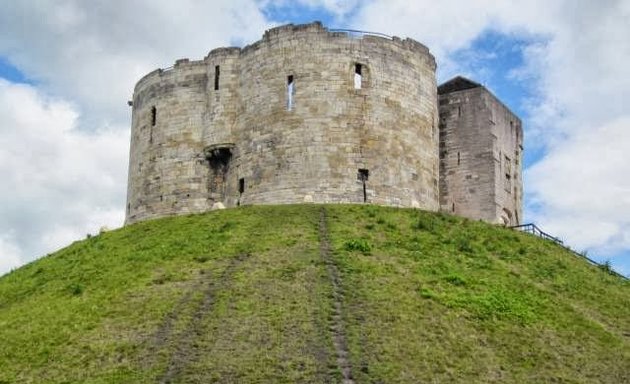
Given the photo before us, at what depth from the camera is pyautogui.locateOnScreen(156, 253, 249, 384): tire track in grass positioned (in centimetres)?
1820

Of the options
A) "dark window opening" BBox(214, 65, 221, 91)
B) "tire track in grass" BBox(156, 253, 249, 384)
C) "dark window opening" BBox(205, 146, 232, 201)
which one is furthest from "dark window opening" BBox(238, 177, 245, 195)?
"tire track in grass" BBox(156, 253, 249, 384)

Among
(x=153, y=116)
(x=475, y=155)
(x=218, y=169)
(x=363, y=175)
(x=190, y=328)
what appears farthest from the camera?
(x=153, y=116)

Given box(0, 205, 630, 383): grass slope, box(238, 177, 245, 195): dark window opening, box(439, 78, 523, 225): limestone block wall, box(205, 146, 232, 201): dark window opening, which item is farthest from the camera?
box(439, 78, 523, 225): limestone block wall

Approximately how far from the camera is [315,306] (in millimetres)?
21594

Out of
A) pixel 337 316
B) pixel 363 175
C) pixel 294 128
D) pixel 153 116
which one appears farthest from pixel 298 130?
pixel 337 316

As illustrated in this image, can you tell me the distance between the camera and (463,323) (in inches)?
836

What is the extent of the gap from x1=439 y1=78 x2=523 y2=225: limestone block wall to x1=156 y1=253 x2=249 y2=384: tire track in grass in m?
15.1

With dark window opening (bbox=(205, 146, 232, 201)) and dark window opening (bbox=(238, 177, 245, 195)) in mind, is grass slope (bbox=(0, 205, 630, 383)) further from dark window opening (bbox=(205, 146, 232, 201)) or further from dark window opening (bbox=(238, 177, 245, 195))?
dark window opening (bbox=(205, 146, 232, 201))

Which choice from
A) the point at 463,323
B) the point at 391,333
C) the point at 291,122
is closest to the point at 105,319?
the point at 391,333

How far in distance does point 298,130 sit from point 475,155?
8.35 meters

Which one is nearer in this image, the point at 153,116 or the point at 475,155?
the point at 475,155

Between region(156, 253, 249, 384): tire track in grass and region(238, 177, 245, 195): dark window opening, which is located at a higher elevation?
region(238, 177, 245, 195): dark window opening

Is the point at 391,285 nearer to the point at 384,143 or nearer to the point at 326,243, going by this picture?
the point at 326,243

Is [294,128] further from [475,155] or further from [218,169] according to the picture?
[475,155]
